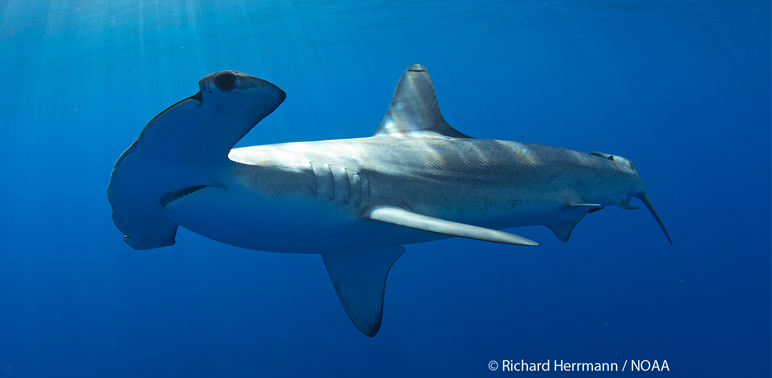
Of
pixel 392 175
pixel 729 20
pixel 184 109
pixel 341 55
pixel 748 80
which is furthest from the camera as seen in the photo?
pixel 748 80

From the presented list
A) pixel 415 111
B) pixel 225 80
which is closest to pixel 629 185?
pixel 415 111

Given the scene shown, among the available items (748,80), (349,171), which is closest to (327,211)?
(349,171)

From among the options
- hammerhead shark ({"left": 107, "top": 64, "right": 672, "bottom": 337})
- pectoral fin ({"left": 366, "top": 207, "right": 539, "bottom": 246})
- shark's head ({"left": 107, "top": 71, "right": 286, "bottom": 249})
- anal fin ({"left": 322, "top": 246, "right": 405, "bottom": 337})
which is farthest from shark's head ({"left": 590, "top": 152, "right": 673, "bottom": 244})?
shark's head ({"left": 107, "top": 71, "right": 286, "bottom": 249})

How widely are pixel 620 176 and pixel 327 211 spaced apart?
131 inches

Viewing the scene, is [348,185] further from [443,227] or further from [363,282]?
[363,282]

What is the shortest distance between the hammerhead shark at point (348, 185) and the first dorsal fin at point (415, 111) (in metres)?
0.01

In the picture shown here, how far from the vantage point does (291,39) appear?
2536 cm

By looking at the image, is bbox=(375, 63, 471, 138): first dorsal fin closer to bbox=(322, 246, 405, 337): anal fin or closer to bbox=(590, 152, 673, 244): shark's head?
bbox=(322, 246, 405, 337): anal fin

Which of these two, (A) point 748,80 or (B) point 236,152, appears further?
(A) point 748,80

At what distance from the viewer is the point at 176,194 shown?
7.36ft

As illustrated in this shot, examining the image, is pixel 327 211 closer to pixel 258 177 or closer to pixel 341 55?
pixel 258 177

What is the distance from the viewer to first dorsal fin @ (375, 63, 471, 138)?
3.88m

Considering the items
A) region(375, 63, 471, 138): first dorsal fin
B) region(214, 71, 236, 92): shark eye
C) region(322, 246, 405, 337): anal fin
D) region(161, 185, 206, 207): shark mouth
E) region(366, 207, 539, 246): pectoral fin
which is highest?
region(375, 63, 471, 138): first dorsal fin

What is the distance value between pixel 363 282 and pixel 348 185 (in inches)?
62.0
